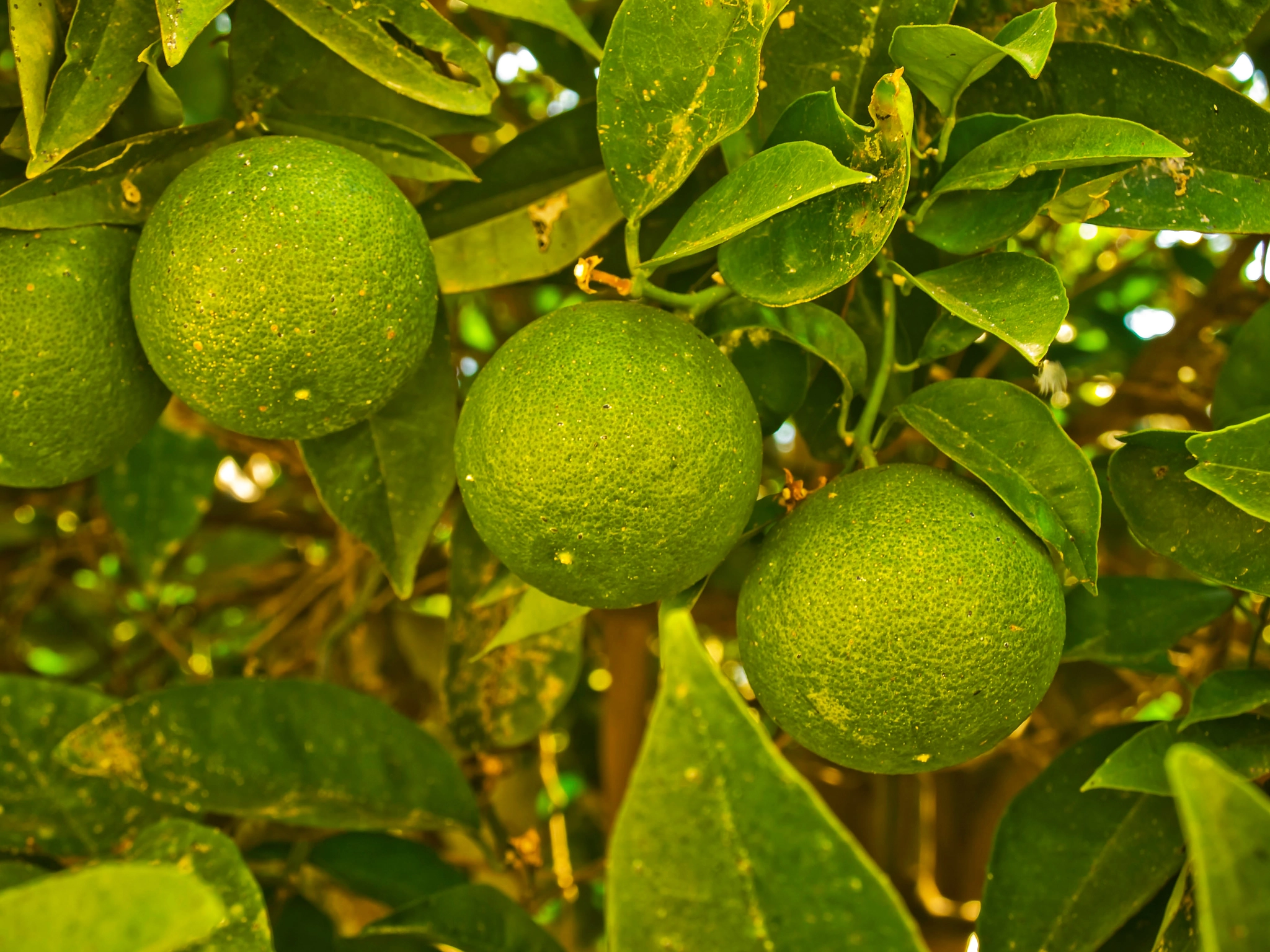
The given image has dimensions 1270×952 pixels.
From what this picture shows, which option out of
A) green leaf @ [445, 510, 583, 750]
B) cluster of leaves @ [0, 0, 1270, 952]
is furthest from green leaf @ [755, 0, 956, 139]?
green leaf @ [445, 510, 583, 750]

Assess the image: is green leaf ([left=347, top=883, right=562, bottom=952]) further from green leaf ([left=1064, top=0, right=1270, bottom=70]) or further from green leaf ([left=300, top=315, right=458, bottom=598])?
green leaf ([left=1064, top=0, right=1270, bottom=70])

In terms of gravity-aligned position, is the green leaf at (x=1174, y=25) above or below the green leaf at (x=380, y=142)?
above

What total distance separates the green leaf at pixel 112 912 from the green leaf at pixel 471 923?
524 mm

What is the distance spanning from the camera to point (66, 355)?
803 mm

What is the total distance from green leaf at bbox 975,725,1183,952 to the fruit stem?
345 millimetres

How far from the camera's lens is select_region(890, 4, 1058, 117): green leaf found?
677 millimetres

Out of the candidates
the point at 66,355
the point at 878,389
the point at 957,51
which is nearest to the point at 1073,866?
the point at 878,389

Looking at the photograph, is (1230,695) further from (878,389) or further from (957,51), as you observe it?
(957,51)

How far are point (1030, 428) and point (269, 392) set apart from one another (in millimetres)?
566

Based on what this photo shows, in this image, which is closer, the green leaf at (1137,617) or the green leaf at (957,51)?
the green leaf at (957,51)

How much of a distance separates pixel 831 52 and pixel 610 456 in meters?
0.41

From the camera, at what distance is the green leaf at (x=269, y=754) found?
0.97 m

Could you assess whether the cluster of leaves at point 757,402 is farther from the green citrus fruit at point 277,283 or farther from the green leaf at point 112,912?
the green citrus fruit at point 277,283

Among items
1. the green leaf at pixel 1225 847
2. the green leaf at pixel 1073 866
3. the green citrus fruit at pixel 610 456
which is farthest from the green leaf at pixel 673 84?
the green leaf at pixel 1073 866
